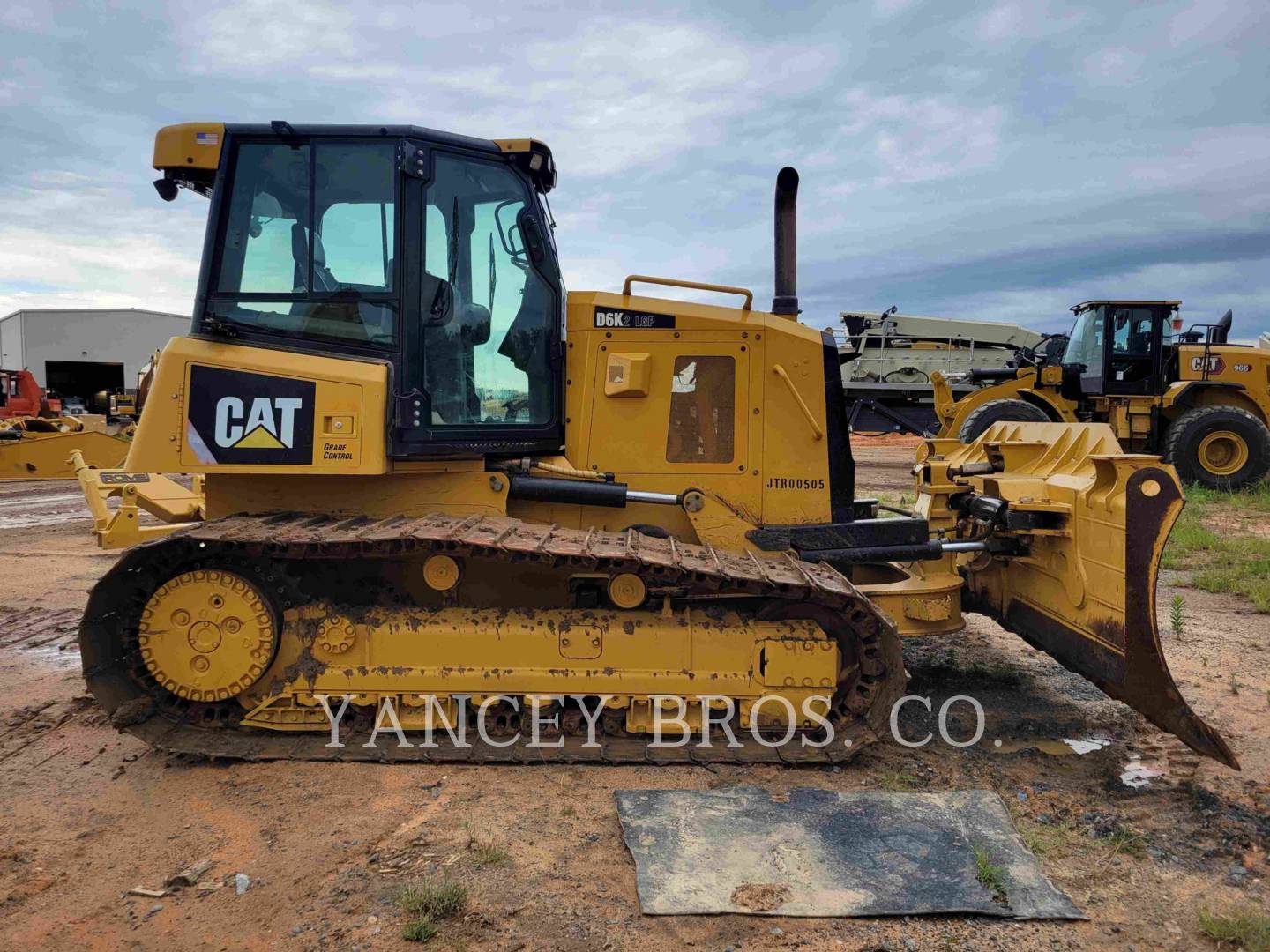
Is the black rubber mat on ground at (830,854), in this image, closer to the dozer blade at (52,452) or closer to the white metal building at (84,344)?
the dozer blade at (52,452)

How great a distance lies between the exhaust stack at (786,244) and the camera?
5.07 meters

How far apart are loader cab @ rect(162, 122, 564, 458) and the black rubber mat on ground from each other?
2073mm

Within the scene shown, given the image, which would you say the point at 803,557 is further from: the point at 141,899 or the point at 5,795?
the point at 5,795

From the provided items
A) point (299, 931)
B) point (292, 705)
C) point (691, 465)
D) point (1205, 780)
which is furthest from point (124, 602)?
point (1205, 780)

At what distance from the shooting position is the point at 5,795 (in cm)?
386

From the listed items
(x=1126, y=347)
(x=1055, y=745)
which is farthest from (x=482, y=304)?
(x=1126, y=347)

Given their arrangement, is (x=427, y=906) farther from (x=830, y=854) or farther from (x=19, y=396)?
(x=19, y=396)

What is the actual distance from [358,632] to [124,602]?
1.10 metres

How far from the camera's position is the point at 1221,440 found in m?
14.5

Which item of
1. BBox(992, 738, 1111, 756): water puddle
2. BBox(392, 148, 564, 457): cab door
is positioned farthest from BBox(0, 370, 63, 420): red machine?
BBox(992, 738, 1111, 756): water puddle

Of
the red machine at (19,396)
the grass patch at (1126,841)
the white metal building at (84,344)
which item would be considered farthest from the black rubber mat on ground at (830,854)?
the white metal building at (84,344)

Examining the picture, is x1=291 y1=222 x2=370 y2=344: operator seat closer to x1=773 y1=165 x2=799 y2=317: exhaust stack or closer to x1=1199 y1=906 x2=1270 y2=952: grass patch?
x1=773 y1=165 x2=799 y2=317: exhaust stack

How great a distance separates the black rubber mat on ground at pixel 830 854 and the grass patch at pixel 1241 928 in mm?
396

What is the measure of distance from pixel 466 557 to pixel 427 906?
1.75m
